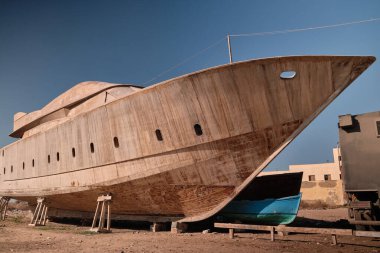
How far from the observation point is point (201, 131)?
8.77m

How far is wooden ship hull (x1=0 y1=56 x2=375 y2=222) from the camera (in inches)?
327

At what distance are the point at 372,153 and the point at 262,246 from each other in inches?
162

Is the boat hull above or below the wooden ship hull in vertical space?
below

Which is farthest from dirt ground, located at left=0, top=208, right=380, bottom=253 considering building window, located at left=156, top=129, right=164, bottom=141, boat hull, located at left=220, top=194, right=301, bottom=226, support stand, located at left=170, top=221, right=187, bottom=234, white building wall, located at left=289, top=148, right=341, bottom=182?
white building wall, located at left=289, top=148, right=341, bottom=182

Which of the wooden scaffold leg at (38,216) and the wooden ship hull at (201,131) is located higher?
the wooden ship hull at (201,131)

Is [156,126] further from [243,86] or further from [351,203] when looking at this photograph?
[351,203]

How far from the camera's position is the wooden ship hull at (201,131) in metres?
8.30

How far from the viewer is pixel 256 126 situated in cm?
853

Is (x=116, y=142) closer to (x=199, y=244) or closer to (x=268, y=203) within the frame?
(x=199, y=244)

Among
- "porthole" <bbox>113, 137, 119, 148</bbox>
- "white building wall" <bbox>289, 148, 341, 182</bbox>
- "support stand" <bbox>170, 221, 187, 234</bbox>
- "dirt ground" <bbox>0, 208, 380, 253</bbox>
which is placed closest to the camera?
"dirt ground" <bbox>0, 208, 380, 253</bbox>

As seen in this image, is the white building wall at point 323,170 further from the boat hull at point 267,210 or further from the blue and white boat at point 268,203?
the boat hull at point 267,210

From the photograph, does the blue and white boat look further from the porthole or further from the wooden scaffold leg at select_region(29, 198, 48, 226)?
the wooden scaffold leg at select_region(29, 198, 48, 226)

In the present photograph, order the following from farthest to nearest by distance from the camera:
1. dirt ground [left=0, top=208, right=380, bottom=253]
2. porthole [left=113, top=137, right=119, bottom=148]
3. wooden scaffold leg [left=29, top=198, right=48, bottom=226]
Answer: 1. wooden scaffold leg [left=29, top=198, right=48, bottom=226]
2. porthole [left=113, top=137, right=119, bottom=148]
3. dirt ground [left=0, top=208, right=380, bottom=253]

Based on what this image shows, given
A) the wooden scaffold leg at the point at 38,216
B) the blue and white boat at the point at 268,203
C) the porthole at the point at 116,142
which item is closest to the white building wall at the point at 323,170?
the blue and white boat at the point at 268,203
